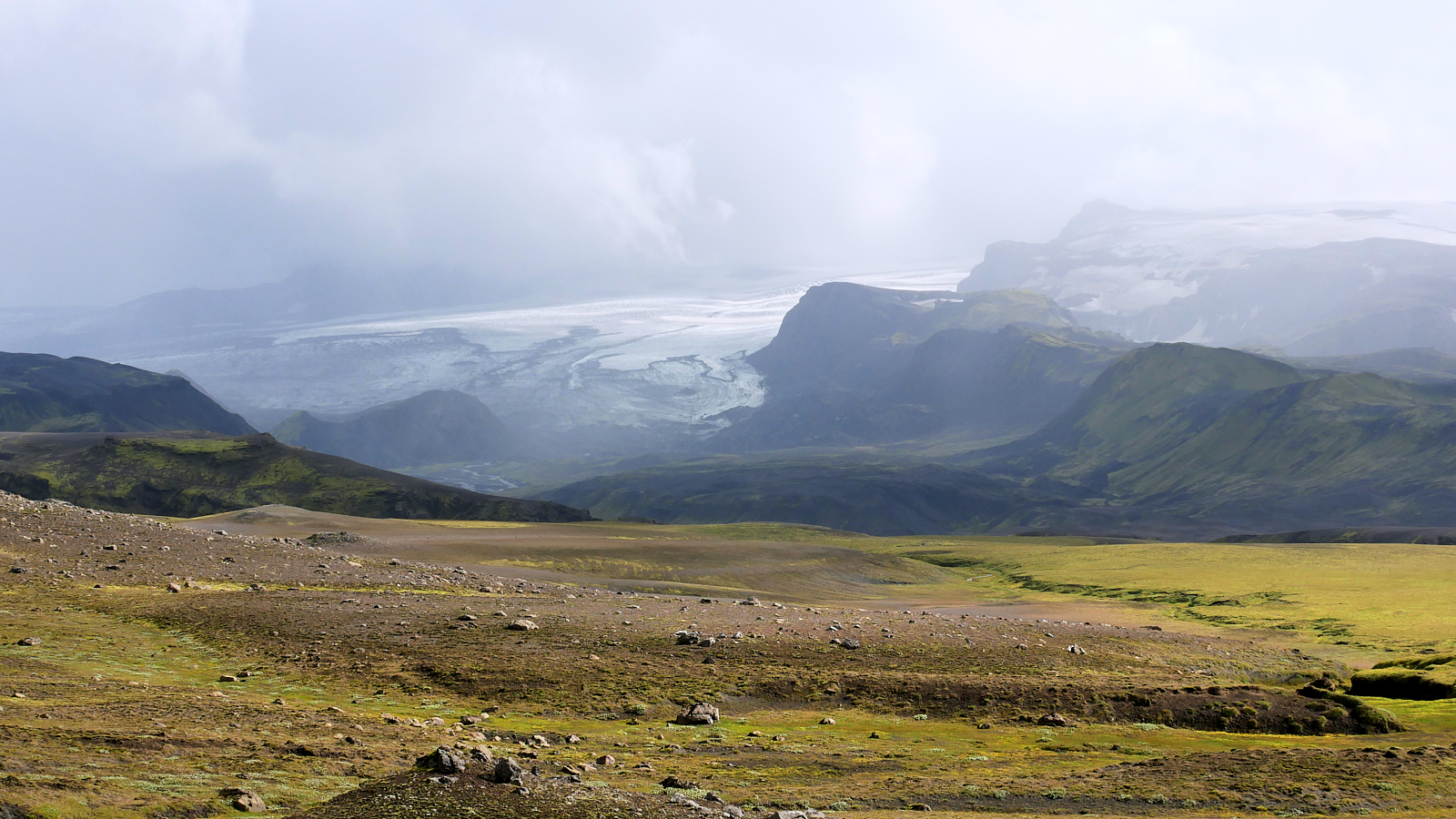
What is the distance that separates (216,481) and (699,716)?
169 m

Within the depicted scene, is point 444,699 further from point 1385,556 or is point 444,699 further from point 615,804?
point 1385,556

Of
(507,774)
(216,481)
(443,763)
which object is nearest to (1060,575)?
(507,774)

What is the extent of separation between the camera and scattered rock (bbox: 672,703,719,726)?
27.3 m

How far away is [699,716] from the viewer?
27.4 meters

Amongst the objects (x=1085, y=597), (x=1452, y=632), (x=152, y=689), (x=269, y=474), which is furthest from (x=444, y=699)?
(x=269, y=474)

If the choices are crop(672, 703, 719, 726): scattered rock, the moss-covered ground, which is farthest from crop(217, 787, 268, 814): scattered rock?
crop(672, 703, 719, 726): scattered rock

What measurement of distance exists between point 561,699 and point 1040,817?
13748mm

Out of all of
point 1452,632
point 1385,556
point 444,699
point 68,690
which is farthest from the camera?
Answer: point 1385,556

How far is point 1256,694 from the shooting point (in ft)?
111

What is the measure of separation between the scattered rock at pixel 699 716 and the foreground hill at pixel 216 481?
144 m

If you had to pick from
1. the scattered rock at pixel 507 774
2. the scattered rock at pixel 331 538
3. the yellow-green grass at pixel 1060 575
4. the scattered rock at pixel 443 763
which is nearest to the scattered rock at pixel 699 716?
the scattered rock at pixel 507 774

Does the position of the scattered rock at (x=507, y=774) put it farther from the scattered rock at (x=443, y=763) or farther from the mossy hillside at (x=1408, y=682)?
the mossy hillside at (x=1408, y=682)

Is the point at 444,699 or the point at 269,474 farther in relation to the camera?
the point at 269,474

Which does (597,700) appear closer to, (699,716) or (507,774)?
(699,716)
